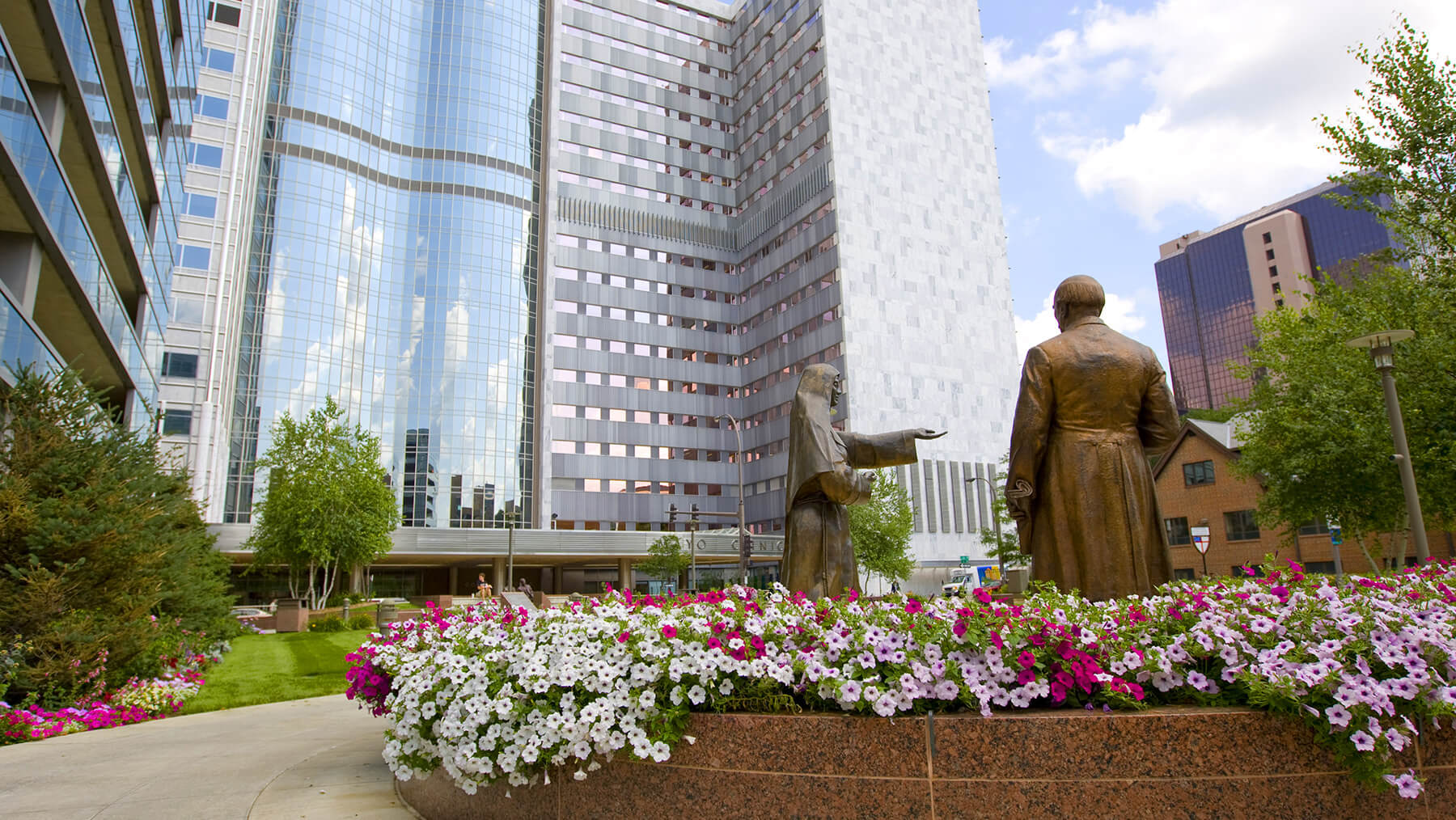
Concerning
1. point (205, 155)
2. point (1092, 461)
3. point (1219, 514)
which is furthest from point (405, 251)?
point (1092, 461)

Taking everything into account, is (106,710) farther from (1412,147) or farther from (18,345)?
(1412,147)

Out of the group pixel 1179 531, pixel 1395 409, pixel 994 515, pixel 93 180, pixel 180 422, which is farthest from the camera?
pixel 994 515

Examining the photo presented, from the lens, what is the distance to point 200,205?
188 feet

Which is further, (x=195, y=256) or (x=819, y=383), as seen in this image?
(x=195, y=256)

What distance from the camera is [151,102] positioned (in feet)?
91.8

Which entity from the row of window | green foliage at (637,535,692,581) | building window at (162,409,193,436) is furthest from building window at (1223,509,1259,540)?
building window at (162,409,193,436)

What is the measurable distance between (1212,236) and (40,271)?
154484mm

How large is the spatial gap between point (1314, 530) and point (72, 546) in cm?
4430

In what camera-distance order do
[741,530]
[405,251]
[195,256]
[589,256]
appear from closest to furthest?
[741,530] < [195,256] < [405,251] < [589,256]

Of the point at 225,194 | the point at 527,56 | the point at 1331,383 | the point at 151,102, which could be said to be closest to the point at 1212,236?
the point at 527,56

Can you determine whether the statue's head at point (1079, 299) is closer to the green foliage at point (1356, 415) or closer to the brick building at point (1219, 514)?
the green foliage at point (1356, 415)

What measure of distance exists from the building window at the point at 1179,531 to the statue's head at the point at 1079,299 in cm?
3983

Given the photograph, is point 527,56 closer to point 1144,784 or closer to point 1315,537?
point 1315,537

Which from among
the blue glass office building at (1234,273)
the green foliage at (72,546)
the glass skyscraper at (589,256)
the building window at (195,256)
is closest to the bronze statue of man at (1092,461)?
the green foliage at (72,546)
